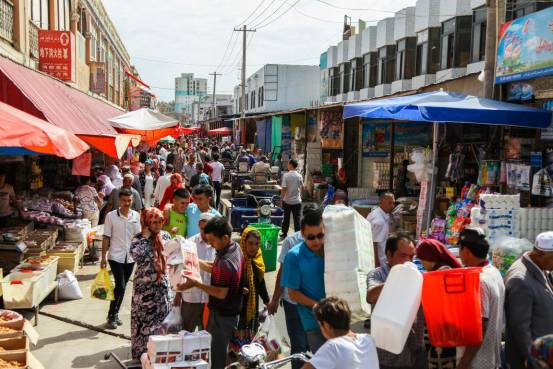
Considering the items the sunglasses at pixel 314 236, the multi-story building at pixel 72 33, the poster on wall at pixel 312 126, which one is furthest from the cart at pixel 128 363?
the poster on wall at pixel 312 126

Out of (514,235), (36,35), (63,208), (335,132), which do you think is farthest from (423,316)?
(335,132)

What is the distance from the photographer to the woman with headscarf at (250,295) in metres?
5.59

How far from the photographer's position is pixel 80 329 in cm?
720

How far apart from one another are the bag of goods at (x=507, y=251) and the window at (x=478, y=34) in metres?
16.5

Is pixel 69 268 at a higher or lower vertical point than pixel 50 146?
lower

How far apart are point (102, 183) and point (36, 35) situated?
4.03 m

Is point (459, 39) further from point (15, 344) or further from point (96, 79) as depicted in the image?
point (15, 344)

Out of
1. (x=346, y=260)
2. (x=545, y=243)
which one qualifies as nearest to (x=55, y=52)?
(x=346, y=260)

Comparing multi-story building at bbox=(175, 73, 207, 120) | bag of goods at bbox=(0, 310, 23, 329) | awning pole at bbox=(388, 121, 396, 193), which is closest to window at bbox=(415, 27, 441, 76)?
awning pole at bbox=(388, 121, 396, 193)

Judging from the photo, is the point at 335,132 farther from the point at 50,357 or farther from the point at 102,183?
the point at 50,357

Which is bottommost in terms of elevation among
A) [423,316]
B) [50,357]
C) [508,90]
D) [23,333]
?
[50,357]

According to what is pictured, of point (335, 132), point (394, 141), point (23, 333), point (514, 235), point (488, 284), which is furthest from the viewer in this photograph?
point (335, 132)

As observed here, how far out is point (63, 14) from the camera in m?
17.7

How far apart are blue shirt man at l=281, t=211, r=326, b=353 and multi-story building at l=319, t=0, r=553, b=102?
7952mm
